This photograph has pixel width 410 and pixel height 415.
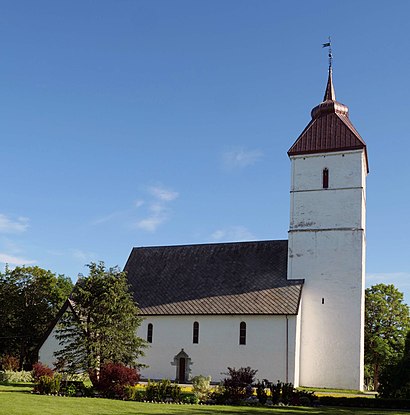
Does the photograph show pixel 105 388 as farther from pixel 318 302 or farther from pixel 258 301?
pixel 318 302

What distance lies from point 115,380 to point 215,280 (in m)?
16.8

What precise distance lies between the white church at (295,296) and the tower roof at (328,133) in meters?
0.07

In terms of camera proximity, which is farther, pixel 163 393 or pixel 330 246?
pixel 330 246

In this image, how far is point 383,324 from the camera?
5166 cm

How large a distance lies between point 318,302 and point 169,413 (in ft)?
66.7

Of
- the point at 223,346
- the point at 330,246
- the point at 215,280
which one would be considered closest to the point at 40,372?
the point at 223,346

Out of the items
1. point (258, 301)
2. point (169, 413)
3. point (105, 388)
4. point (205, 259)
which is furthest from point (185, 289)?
point (169, 413)

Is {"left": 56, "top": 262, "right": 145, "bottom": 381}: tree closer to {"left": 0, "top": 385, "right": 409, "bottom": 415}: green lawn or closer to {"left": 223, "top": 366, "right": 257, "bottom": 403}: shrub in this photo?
{"left": 0, "top": 385, "right": 409, "bottom": 415}: green lawn

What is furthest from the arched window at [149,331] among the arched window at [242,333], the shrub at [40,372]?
the shrub at [40,372]

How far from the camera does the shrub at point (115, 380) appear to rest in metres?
24.0

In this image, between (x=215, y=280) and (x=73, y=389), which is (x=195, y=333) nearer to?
(x=215, y=280)

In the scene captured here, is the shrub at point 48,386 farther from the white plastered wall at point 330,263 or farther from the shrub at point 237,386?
the white plastered wall at point 330,263

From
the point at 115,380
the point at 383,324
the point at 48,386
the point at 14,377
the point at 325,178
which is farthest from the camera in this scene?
the point at 383,324

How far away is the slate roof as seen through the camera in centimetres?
3722
